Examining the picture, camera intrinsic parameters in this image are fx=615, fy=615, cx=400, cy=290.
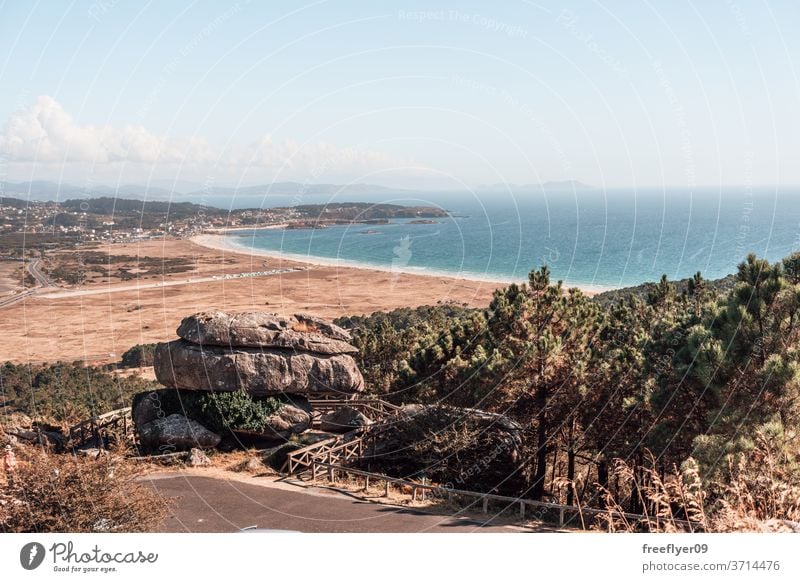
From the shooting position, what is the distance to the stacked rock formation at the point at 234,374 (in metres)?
22.2

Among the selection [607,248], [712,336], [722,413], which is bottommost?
[722,413]

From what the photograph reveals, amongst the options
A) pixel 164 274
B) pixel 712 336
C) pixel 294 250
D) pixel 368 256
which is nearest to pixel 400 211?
pixel 368 256

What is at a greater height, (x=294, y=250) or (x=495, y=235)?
(x=495, y=235)

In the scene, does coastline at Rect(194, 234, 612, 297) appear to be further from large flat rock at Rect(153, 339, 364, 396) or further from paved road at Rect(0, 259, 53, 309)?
large flat rock at Rect(153, 339, 364, 396)

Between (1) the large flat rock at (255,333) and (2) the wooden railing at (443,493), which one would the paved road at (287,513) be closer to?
(2) the wooden railing at (443,493)

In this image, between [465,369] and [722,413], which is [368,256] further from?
[722,413]

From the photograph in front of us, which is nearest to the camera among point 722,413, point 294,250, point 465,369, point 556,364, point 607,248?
point 722,413

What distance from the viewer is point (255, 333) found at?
2295cm

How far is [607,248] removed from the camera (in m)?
121

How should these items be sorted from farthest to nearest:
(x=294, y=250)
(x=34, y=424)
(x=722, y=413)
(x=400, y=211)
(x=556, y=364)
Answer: (x=294, y=250)
(x=400, y=211)
(x=34, y=424)
(x=556, y=364)
(x=722, y=413)

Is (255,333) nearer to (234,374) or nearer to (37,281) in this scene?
(234,374)

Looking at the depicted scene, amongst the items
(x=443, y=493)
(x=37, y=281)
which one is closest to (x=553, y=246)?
(x=37, y=281)

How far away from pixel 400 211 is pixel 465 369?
384ft

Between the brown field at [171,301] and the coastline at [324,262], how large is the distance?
2051 millimetres
